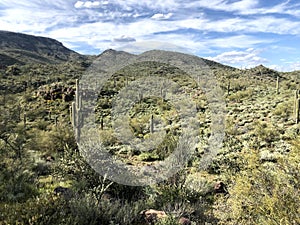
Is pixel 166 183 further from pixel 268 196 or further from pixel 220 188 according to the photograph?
pixel 268 196

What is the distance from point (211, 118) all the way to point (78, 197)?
15.5 metres

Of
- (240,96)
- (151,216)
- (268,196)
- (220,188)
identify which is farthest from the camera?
(240,96)

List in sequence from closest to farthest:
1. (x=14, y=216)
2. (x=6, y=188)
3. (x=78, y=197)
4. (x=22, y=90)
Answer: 1. (x=14, y=216)
2. (x=78, y=197)
3. (x=6, y=188)
4. (x=22, y=90)

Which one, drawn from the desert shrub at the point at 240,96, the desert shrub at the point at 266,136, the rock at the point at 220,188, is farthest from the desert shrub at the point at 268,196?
the desert shrub at the point at 240,96

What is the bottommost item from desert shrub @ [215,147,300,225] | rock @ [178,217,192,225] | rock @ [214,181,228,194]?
rock @ [214,181,228,194]

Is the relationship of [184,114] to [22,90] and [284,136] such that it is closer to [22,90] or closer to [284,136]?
[284,136]

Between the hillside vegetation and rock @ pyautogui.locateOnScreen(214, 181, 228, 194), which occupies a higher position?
the hillside vegetation

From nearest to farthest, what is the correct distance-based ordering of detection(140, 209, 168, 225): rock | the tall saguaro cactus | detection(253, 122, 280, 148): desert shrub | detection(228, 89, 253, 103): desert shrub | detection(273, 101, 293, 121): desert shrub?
detection(140, 209, 168, 225): rock
detection(253, 122, 280, 148): desert shrub
the tall saguaro cactus
detection(273, 101, 293, 121): desert shrub
detection(228, 89, 253, 103): desert shrub

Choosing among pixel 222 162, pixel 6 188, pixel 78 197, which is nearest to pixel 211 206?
pixel 78 197

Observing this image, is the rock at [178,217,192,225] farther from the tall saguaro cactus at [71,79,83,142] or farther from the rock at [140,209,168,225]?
the tall saguaro cactus at [71,79,83,142]

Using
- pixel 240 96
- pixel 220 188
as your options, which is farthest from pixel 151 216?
pixel 240 96

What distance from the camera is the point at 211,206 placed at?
678cm

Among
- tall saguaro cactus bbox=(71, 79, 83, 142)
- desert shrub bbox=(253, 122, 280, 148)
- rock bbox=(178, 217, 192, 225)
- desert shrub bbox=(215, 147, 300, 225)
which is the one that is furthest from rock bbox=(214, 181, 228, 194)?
tall saguaro cactus bbox=(71, 79, 83, 142)

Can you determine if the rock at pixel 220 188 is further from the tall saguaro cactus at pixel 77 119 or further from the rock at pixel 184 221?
the tall saguaro cactus at pixel 77 119
